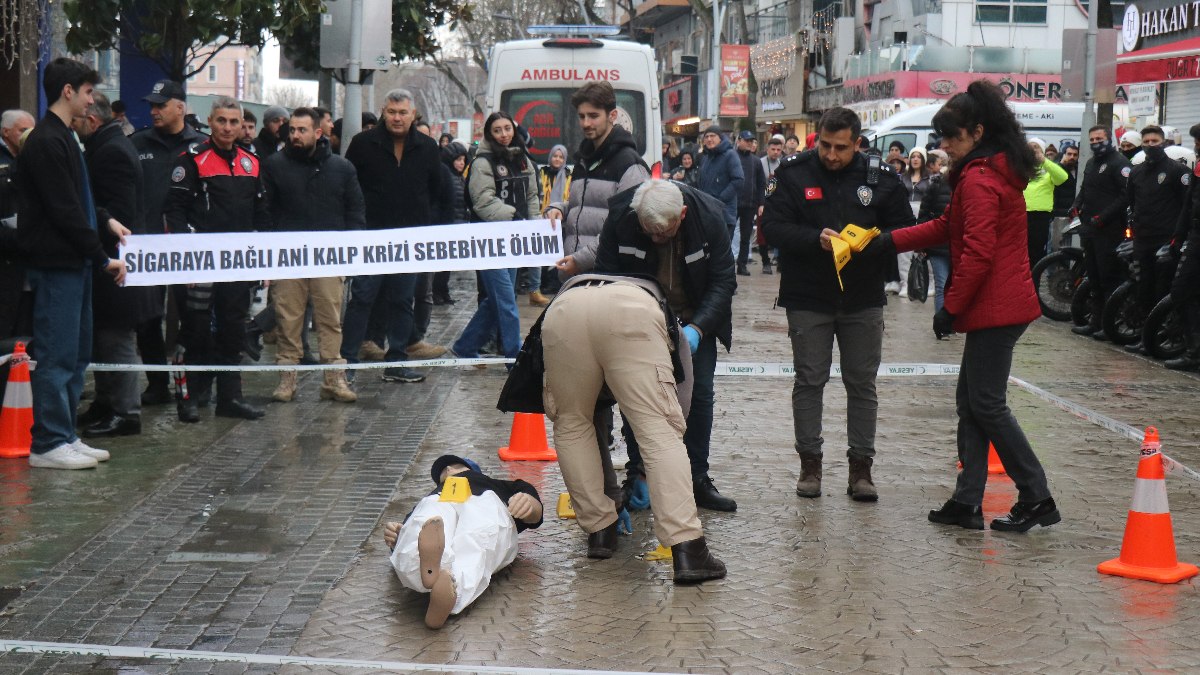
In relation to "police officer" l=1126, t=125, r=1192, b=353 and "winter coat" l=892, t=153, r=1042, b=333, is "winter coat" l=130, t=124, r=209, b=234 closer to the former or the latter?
"winter coat" l=892, t=153, r=1042, b=333

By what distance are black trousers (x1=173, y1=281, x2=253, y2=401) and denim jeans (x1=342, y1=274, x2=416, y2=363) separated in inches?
46.4

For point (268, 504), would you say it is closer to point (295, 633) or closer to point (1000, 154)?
point (295, 633)

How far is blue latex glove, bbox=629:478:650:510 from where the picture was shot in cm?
717

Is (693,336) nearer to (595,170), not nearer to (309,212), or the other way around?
(595,170)

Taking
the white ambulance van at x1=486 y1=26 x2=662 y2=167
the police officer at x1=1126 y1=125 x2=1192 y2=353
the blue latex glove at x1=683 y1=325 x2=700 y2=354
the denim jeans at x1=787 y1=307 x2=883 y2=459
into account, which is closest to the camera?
the blue latex glove at x1=683 y1=325 x2=700 y2=354

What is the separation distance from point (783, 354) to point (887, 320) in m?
3.47

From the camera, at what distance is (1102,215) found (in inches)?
555

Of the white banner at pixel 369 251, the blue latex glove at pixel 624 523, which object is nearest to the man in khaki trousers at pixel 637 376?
the blue latex glove at pixel 624 523

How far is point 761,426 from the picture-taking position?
31.3ft

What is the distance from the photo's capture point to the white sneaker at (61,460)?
25.6ft

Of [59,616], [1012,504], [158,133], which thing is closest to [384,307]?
[158,133]

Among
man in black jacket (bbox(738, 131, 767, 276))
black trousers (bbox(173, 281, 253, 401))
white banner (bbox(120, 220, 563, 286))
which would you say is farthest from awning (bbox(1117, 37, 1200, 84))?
black trousers (bbox(173, 281, 253, 401))

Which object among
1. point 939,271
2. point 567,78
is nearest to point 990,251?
point 939,271

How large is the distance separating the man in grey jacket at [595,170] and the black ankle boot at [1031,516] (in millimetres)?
2340
